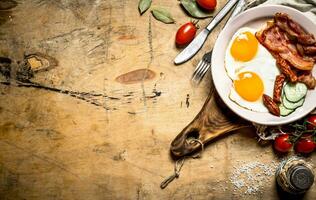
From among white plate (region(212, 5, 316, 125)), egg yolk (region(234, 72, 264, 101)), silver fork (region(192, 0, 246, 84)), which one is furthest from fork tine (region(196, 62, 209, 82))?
egg yolk (region(234, 72, 264, 101))

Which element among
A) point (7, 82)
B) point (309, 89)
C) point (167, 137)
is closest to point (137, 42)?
point (167, 137)

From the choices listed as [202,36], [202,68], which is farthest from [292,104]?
[202,36]

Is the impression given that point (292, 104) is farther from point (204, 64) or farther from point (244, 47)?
point (204, 64)

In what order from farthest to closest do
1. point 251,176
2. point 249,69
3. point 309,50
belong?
point 251,176
point 249,69
point 309,50

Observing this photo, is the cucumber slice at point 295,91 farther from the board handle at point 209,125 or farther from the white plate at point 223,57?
the board handle at point 209,125

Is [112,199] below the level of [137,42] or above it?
below

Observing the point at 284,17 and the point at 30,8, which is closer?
the point at 284,17

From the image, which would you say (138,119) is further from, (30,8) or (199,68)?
(30,8)
